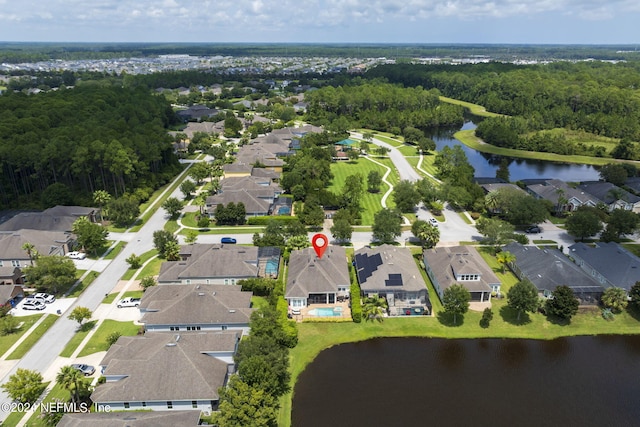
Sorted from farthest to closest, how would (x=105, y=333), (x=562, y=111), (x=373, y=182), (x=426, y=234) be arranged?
(x=562, y=111) < (x=373, y=182) < (x=426, y=234) < (x=105, y=333)

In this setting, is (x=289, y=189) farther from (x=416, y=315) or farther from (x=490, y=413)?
(x=490, y=413)

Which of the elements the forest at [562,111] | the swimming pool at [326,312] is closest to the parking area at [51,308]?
the swimming pool at [326,312]

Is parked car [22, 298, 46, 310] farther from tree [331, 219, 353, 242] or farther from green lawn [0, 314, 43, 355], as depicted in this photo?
tree [331, 219, 353, 242]

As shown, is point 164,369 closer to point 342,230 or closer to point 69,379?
point 69,379

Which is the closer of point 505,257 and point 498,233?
point 505,257

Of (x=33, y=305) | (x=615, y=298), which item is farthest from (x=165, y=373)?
(x=615, y=298)

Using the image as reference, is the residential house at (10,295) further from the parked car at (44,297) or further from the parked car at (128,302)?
the parked car at (128,302)
